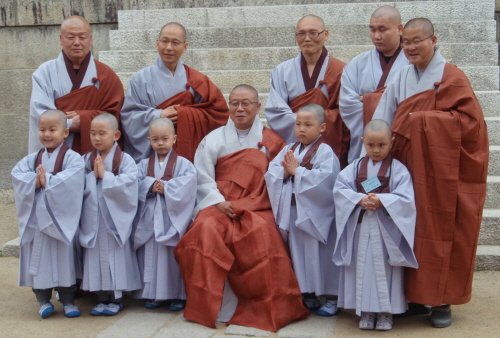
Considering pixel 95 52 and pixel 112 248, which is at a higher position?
pixel 95 52

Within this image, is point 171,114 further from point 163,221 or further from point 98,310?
point 98,310

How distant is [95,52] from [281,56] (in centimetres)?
253

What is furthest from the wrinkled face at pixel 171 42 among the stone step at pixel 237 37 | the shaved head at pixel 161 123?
the stone step at pixel 237 37

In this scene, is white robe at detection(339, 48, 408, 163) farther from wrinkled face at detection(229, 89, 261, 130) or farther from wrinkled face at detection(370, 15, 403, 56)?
wrinkled face at detection(229, 89, 261, 130)

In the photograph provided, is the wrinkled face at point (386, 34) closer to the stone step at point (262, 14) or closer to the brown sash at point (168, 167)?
the brown sash at point (168, 167)

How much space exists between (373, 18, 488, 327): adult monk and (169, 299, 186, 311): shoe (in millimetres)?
1544

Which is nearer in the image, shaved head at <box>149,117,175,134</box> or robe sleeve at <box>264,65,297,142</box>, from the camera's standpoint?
shaved head at <box>149,117,175,134</box>

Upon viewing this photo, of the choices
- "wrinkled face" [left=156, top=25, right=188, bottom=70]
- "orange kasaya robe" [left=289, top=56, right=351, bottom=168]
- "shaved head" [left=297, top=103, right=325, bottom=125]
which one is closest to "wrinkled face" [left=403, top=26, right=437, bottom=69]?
"shaved head" [left=297, top=103, right=325, bottom=125]

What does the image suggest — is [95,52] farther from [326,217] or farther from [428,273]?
[428,273]

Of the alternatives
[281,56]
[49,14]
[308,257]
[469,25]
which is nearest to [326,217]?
[308,257]

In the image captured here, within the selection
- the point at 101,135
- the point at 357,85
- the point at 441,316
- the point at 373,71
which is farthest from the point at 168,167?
the point at 441,316

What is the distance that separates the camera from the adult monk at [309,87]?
5.21 meters

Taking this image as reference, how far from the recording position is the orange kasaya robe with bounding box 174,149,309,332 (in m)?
4.36

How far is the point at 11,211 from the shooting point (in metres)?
7.86
